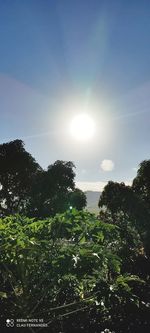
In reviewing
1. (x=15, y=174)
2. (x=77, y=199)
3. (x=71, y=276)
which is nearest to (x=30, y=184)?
(x=15, y=174)

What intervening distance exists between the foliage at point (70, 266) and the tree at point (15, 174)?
38121 millimetres

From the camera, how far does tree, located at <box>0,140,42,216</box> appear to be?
4407 centimetres

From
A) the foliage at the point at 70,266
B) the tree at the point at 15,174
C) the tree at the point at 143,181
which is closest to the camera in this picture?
the foliage at the point at 70,266

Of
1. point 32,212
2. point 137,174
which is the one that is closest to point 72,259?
point 32,212

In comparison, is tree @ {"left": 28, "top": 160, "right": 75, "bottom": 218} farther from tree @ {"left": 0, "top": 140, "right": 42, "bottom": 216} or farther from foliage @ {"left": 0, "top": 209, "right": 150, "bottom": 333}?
foliage @ {"left": 0, "top": 209, "right": 150, "bottom": 333}

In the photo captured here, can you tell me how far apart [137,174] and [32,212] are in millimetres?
14052

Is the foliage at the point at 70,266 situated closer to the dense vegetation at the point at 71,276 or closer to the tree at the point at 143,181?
the dense vegetation at the point at 71,276

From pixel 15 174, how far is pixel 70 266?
41.8m

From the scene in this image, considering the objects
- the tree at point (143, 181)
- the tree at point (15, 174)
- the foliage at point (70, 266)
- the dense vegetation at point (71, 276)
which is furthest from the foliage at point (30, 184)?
the foliage at point (70, 266)

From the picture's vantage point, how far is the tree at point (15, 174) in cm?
4407

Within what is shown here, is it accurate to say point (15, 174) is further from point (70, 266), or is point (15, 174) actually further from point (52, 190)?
point (70, 266)

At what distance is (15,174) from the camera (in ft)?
148

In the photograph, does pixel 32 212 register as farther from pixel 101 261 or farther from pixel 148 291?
pixel 101 261

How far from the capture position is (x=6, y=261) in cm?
477
